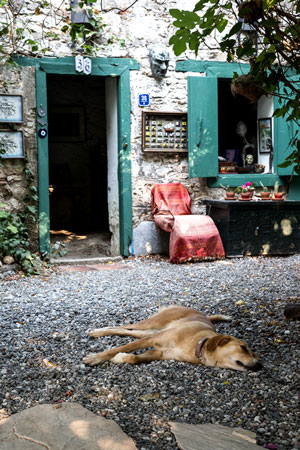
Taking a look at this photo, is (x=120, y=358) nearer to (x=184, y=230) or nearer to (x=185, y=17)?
(x=185, y=17)

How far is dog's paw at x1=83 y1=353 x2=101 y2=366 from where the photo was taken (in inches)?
123

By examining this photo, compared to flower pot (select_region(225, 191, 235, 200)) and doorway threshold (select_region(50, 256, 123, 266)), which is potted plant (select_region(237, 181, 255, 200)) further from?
doorway threshold (select_region(50, 256, 123, 266))

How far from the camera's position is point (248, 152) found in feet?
29.2

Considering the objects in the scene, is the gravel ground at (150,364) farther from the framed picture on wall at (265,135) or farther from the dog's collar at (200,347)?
the framed picture on wall at (265,135)

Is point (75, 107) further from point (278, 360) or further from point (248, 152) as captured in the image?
point (278, 360)

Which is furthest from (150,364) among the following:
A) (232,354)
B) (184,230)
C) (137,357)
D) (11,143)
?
(11,143)

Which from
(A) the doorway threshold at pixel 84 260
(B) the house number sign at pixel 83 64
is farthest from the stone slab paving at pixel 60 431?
(B) the house number sign at pixel 83 64

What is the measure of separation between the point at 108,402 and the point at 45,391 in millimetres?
379

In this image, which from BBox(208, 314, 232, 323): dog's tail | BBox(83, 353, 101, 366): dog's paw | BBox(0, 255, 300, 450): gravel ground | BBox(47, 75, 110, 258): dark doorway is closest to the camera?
BBox(0, 255, 300, 450): gravel ground

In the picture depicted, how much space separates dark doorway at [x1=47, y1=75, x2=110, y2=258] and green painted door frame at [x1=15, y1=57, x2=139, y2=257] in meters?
3.06

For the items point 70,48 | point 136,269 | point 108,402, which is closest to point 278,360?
point 108,402

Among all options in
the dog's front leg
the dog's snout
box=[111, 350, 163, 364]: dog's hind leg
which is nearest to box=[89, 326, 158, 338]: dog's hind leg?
the dog's front leg

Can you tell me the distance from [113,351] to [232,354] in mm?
754

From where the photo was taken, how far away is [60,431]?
89.0 inches
